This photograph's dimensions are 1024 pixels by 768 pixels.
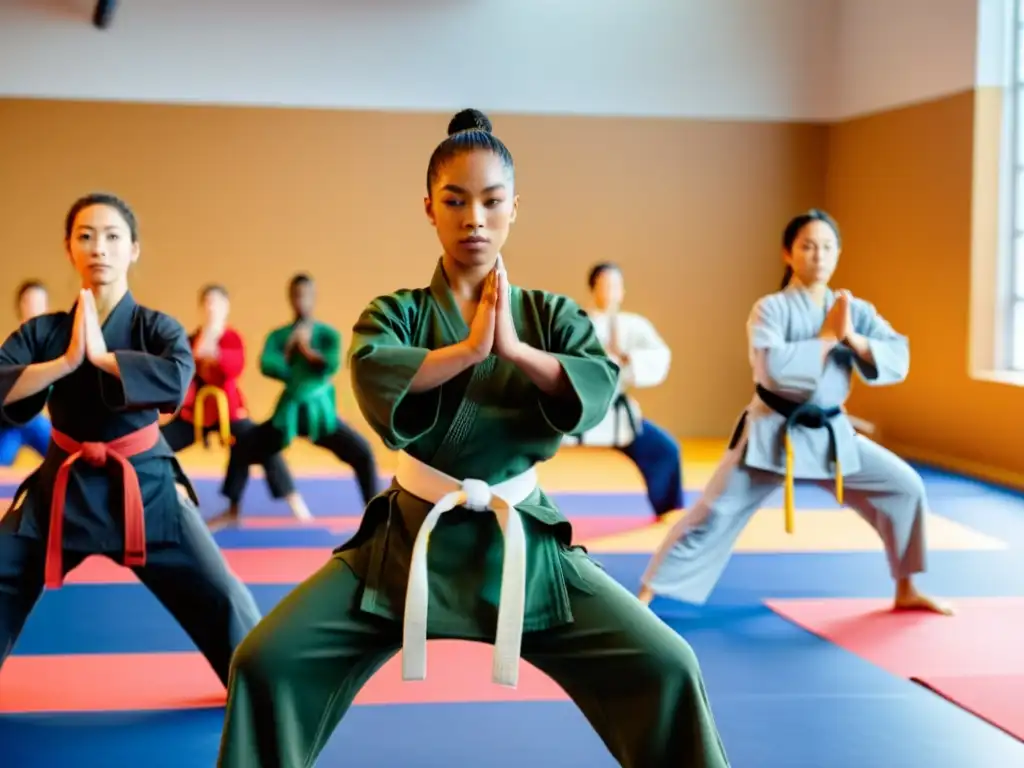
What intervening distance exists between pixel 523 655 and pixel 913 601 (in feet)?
8.27

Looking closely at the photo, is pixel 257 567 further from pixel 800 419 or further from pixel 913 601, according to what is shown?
pixel 913 601

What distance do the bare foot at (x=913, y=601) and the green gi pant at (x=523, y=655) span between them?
2.43m

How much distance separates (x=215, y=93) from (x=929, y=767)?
7337 mm

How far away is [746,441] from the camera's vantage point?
401 centimetres

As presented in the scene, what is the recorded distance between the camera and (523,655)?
2.01 meters

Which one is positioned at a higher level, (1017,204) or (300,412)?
(1017,204)

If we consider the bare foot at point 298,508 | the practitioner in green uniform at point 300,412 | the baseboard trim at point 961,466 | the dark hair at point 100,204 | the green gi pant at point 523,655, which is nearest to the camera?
the green gi pant at point 523,655

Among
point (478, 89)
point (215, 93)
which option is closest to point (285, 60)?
point (215, 93)

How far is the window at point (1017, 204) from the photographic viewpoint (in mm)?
7203

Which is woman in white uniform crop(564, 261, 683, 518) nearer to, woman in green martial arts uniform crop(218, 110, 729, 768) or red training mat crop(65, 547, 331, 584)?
red training mat crop(65, 547, 331, 584)

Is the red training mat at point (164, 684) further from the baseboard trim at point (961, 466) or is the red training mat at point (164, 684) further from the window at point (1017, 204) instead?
the window at point (1017, 204)

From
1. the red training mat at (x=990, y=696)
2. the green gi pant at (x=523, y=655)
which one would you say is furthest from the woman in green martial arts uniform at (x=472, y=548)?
the red training mat at (x=990, y=696)

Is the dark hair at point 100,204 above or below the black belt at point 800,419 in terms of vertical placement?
above

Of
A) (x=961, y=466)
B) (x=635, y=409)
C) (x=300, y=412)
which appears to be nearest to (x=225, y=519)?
(x=300, y=412)
